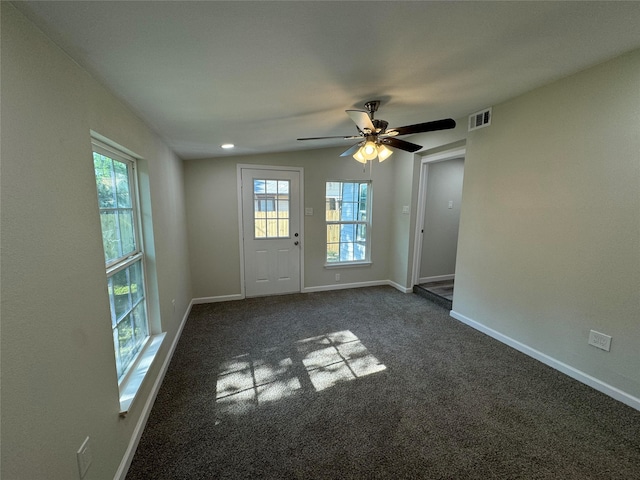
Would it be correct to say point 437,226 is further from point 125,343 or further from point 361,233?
point 125,343

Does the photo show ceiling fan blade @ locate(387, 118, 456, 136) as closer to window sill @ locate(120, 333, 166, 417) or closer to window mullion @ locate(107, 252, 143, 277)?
window mullion @ locate(107, 252, 143, 277)

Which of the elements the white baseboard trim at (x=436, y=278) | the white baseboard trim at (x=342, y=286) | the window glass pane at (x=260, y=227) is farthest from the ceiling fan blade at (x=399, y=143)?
the white baseboard trim at (x=436, y=278)

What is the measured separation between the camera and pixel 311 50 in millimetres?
1245

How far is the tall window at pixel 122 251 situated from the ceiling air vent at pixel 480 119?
3.29 m

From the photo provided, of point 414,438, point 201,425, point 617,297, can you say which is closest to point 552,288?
point 617,297

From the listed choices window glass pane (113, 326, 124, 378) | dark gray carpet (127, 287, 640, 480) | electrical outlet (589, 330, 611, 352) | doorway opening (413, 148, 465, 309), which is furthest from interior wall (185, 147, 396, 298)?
electrical outlet (589, 330, 611, 352)

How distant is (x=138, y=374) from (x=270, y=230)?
2.50m

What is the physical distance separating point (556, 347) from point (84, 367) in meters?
3.31

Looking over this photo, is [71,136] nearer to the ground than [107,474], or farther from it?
farther from it

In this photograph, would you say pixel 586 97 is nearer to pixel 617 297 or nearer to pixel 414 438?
pixel 617 297

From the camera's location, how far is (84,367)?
3.69 feet

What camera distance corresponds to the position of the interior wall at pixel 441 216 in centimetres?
430

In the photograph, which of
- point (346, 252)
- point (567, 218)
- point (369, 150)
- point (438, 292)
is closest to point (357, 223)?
point (346, 252)

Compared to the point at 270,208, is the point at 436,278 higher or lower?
lower
